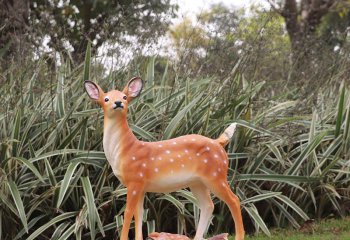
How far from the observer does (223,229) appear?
618cm

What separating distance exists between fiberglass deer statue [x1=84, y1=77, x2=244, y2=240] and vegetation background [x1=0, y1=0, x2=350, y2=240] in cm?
138

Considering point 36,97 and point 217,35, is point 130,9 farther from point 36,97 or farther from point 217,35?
point 36,97

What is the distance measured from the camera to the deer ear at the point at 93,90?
3.99 metres

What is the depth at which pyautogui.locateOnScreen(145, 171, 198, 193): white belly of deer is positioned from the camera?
12.9 feet

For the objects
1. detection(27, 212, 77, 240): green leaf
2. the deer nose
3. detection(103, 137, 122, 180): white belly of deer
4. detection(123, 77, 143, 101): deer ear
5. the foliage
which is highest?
detection(123, 77, 143, 101): deer ear

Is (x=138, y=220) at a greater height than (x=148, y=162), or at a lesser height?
lesser

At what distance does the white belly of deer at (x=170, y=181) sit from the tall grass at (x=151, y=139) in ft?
4.64

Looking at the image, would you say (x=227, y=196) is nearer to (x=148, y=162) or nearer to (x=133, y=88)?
(x=148, y=162)

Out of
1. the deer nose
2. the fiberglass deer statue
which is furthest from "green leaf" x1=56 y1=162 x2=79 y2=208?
the deer nose

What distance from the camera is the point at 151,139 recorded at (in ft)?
19.6

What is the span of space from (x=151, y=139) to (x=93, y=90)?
2.02m

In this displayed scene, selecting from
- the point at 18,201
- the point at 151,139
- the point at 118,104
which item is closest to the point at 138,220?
the point at 118,104

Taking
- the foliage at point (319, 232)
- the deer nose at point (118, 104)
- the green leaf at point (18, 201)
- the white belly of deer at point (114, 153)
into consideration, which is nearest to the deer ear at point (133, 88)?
the deer nose at point (118, 104)

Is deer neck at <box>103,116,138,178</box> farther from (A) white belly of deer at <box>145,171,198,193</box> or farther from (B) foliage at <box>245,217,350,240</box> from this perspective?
(B) foliage at <box>245,217,350,240</box>
